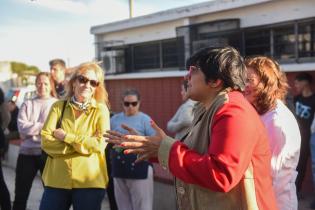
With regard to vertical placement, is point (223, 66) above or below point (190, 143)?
above

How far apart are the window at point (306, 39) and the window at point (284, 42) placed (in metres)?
0.16

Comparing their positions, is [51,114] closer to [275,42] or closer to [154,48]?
[275,42]

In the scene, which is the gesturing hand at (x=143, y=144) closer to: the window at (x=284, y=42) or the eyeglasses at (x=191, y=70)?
the eyeglasses at (x=191, y=70)

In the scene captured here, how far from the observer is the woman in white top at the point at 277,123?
291 cm

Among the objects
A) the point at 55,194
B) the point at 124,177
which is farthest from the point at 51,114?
the point at 124,177

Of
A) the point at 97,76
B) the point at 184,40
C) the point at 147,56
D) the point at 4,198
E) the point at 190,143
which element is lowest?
the point at 4,198

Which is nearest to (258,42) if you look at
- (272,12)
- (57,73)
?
(272,12)

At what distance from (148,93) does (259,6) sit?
397cm

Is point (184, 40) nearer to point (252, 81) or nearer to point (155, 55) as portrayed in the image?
point (155, 55)

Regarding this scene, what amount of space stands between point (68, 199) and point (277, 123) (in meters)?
1.90

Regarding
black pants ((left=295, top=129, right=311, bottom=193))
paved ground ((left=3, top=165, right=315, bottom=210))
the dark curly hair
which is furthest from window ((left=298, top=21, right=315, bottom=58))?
the dark curly hair

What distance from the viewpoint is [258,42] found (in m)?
8.88

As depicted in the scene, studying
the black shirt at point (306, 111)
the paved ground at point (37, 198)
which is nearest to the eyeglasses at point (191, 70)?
the paved ground at point (37, 198)

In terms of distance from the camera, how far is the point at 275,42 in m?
8.61
